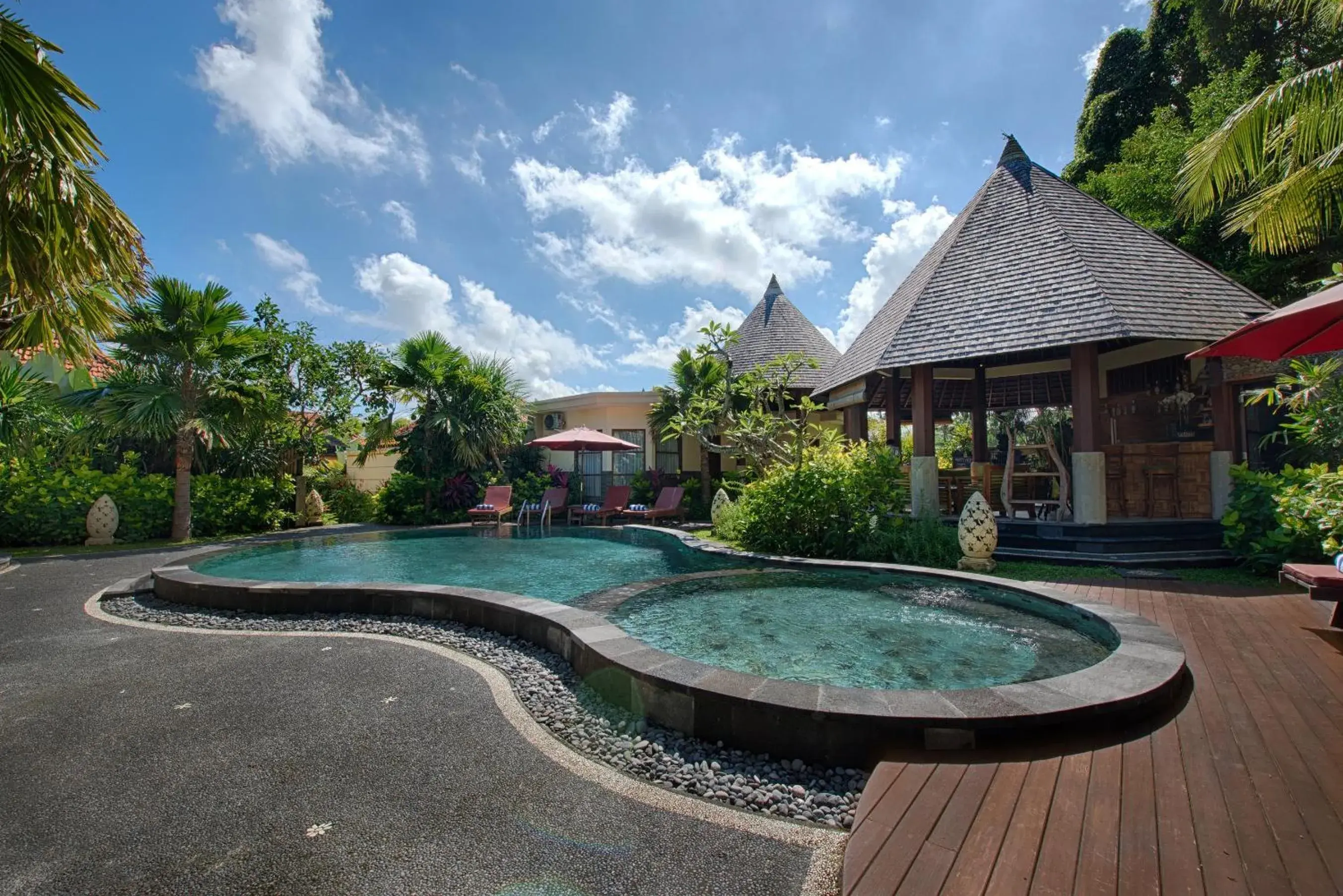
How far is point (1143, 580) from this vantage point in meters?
6.27

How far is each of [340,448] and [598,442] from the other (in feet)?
43.3

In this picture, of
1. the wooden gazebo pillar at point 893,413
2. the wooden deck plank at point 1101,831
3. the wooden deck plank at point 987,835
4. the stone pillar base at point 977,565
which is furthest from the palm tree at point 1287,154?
the wooden deck plank at point 987,835

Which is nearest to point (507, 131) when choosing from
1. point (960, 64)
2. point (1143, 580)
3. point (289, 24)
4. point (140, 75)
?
point (289, 24)

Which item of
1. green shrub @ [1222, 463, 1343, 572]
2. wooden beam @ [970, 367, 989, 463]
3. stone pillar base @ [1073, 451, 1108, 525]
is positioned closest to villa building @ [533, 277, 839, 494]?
wooden beam @ [970, 367, 989, 463]

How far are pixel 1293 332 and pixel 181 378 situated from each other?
15171mm

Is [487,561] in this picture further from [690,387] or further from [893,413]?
[893,413]

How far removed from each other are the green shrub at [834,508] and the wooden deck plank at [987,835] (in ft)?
19.2

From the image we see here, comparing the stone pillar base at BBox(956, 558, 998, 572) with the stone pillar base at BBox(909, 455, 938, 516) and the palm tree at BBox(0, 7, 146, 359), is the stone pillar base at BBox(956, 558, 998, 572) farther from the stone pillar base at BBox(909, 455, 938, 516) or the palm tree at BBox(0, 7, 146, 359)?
the palm tree at BBox(0, 7, 146, 359)

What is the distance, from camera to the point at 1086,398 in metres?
8.01

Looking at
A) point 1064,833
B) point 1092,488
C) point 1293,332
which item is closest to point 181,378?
point 1064,833

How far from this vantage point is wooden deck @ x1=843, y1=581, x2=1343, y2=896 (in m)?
1.72

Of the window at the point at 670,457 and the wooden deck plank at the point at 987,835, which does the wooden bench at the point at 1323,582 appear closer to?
the wooden deck plank at the point at 987,835

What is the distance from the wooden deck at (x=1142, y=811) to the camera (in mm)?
1718

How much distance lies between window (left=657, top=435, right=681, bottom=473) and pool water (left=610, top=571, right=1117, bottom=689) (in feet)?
35.7
